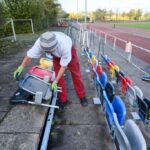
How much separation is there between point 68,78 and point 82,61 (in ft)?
8.11

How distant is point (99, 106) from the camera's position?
14.5 ft

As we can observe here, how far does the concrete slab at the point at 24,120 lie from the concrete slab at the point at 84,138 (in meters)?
0.43

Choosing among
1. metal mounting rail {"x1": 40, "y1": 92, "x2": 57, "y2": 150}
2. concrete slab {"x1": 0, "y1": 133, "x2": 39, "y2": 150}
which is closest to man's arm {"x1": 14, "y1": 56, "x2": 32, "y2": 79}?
metal mounting rail {"x1": 40, "y1": 92, "x2": 57, "y2": 150}

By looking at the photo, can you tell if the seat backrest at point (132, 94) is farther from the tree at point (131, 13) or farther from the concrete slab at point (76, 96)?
the tree at point (131, 13)

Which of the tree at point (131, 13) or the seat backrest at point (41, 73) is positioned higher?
the seat backrest at point (41, 73)

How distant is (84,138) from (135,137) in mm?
1162

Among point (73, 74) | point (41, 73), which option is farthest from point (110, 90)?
point (41, 73)

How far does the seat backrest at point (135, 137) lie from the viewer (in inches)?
85.8

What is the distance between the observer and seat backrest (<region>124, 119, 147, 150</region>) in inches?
85.8

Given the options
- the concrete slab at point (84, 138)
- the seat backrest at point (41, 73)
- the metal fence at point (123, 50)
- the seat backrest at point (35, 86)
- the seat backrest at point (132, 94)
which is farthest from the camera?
the metal fence at point (123, 50)

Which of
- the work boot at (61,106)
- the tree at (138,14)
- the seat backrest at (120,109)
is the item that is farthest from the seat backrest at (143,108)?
the tree at (138,14)

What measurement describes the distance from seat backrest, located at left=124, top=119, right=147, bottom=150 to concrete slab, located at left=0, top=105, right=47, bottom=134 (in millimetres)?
1403

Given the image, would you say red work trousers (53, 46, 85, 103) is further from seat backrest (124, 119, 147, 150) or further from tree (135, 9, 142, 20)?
tree (135, 9, 142, 20)

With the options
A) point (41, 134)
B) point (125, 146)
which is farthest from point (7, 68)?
point (125, 146)
